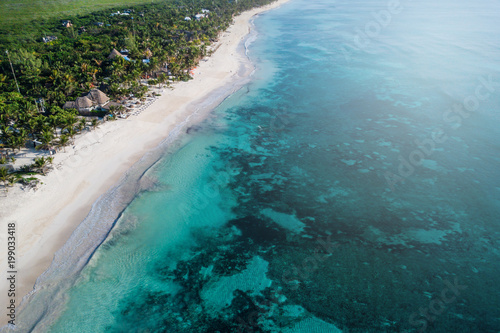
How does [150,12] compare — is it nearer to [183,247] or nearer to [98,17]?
[98,17]

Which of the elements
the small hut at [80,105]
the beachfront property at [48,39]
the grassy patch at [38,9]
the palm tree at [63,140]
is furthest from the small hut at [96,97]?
the grassy patch at [38,9]

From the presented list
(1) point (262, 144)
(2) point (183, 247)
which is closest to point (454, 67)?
(1) point (262, 144)

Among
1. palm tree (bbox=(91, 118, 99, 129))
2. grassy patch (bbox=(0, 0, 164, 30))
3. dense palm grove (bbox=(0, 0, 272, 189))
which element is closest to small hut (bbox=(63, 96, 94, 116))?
dense palm grove (bbox=(0, 0, 272, 189))

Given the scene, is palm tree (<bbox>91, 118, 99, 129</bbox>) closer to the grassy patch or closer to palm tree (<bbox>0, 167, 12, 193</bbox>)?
palm tree (<bbox>0, 167, 12, 193</bbox>)

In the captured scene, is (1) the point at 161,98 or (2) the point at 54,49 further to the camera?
(2) the point at 54,49

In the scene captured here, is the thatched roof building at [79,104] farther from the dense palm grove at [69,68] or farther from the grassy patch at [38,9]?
the grassy patch at [38,9]

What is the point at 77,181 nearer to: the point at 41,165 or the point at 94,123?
the point at 41,165
